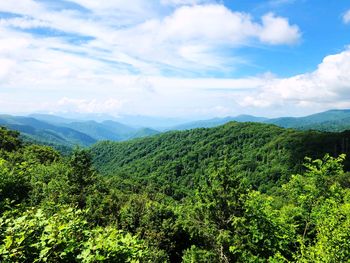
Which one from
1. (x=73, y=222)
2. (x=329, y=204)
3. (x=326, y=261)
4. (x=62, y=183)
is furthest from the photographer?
(x=62, y=183)

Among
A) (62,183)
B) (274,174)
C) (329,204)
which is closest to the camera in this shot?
(329,204)

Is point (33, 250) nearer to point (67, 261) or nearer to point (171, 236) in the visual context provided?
point (67, 261)

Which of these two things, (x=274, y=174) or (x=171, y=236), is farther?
(x=274, y=174)

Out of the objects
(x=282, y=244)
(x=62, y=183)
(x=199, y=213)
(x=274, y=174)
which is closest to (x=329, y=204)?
(x=282, y=244)

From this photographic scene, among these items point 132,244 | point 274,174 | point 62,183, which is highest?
point 132,244

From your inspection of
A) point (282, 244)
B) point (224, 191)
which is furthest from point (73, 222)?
point (282, 244)

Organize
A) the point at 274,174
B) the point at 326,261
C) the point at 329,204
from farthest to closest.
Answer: the point at 274,174, the point at 329,204, the point at 326,261

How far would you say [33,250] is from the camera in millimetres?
6102

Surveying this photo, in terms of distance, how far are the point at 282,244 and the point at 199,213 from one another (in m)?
6.20

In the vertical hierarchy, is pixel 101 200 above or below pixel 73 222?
below

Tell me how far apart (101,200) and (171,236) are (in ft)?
29.2

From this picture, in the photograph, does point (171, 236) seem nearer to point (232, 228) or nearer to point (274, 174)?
point (232, 228)

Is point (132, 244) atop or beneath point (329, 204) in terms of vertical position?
atop

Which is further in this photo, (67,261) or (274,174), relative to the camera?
(274,174)
